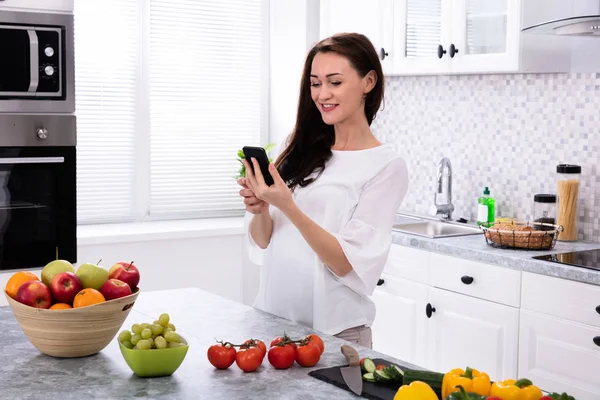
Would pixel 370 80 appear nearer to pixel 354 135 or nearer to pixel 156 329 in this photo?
pixel 354 135

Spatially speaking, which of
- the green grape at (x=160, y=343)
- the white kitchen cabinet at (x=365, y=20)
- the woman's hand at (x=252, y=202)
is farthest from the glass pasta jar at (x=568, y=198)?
the green grape at (x=160, y=343)

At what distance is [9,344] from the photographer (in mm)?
2117

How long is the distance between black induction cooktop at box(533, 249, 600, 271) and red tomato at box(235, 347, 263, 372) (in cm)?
163

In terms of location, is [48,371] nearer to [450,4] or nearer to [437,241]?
[437,241]

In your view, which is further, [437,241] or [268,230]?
[437,241]

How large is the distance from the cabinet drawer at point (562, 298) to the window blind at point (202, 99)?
2.45 m

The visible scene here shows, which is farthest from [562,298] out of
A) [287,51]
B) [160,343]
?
[287,51]

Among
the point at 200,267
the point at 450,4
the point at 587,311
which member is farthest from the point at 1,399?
the point at 200,267

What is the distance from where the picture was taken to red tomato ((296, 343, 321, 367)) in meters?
1.91

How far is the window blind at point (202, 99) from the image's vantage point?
4992mm

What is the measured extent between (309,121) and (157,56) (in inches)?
99.1

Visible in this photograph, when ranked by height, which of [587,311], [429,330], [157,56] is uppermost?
[157,56]

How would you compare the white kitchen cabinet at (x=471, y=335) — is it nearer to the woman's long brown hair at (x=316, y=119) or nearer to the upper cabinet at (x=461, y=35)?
the upper cabinet at (x=461, y=35)

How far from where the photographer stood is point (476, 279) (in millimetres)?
3434
